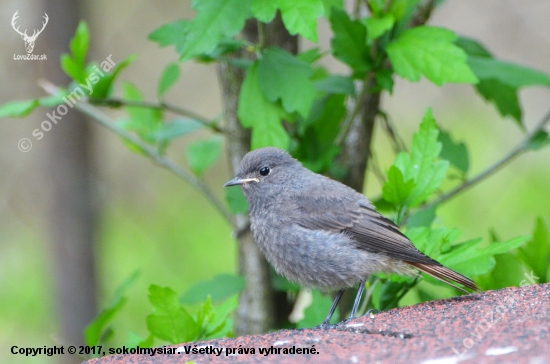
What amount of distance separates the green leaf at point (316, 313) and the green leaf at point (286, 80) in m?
1.11

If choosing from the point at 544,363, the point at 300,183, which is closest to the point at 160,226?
the point at 300,183

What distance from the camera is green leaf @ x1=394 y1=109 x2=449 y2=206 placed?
3.27 metres

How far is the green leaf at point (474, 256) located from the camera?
307 centimetres

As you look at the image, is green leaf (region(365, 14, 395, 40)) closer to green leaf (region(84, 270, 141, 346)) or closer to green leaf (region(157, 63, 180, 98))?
green leaf (region(157, 63, 180, 98))

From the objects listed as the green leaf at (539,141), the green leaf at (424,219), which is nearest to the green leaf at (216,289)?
the green leaf at (424,219)

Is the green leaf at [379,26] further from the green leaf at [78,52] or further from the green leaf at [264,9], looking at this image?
the green leaf at [78,52]

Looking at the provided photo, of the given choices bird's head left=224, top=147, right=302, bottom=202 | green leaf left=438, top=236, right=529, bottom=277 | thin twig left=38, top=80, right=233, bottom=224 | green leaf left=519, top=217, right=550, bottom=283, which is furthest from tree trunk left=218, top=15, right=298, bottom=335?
green leaf left=519, top=217, right=550, bottom=283

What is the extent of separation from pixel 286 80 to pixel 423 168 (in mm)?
822

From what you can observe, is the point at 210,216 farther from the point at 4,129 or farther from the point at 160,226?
the point at 4,129

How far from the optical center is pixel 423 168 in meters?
3.33

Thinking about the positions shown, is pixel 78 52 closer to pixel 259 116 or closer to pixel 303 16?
pixel 259 116

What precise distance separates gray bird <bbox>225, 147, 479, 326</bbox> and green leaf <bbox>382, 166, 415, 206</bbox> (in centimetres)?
23

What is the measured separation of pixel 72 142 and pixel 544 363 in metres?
4.54

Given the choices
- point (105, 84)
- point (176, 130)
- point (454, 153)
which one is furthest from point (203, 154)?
point (454, 153)
